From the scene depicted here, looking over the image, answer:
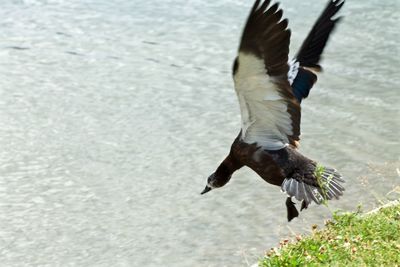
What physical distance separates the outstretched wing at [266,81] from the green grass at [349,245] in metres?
0.79

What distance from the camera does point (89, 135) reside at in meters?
9.02

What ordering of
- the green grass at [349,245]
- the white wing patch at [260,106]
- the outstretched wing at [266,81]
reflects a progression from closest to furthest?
the green grass at [349,245] < the outstretched wing at [266,81] < the white wing patch at [260,106]

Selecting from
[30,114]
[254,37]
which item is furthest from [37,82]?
[254,37]

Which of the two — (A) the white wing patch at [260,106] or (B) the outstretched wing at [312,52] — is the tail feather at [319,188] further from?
(B) the outstretched wing at [312,52]

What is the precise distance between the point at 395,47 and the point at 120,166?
5.01 metres

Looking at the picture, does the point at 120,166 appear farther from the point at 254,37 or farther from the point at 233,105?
the point at 254,37

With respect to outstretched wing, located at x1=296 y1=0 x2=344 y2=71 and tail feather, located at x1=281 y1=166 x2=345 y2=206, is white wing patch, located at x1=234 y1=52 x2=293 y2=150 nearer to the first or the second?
tail feather, located at x1=281 y1=166 x2=345 y2=206

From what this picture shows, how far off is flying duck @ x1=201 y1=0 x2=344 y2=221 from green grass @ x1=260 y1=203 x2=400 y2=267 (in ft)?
0.71

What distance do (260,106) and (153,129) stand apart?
360cm

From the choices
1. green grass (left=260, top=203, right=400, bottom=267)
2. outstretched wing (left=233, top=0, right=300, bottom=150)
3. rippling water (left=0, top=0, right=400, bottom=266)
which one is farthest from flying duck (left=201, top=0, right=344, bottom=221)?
rippling water (left=0, top=0, right=400, bottom=266)

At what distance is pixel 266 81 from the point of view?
5.39m

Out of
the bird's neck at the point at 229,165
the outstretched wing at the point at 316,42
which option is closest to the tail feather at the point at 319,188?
the bird's neck at the point at 229,165

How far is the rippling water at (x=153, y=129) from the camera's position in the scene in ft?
23.3

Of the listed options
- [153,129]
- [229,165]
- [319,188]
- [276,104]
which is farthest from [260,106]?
[153,129]
